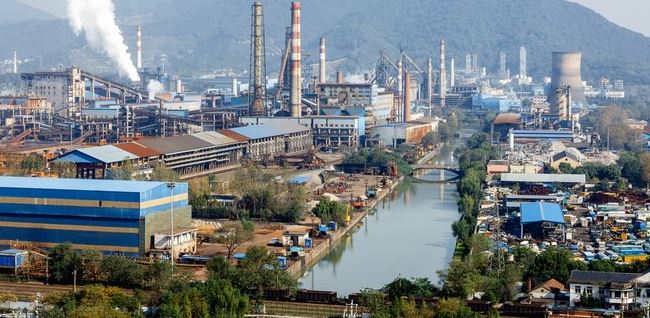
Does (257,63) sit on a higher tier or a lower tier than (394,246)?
higher

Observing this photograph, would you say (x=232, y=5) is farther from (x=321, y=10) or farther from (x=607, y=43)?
(x=607, y=43)

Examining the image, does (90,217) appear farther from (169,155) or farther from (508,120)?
(508,120)

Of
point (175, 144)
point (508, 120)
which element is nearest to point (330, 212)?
point (175, 144)

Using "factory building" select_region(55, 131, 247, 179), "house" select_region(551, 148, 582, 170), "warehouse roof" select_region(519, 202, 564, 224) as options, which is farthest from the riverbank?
"house" select_region(551, 148, 582, 170)

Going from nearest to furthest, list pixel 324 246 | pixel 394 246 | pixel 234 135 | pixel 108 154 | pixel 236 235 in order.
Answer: pixel 236 235 → pixel 324 246 → pixel 394 246 → pixel 108 154 → pixel 234 135

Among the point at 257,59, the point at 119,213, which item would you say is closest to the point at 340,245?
the point at 119,213

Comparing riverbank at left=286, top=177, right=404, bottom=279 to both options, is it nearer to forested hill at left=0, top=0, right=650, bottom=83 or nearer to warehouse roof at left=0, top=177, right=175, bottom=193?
warehouse roof at left=0, top=177, right=175, bottom=193

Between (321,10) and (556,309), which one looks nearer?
(556,309)
